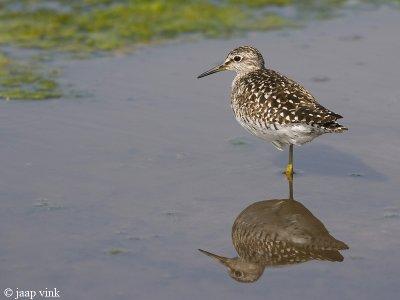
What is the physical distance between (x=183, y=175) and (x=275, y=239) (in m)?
1.71

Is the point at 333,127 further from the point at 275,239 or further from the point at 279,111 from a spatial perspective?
the point at 275,239

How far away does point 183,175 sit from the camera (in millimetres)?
9547

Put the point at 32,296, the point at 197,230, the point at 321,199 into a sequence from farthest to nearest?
the point at 321,199, the point at 197,230, the point at 32,296

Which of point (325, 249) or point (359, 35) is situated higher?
point (359, 35)

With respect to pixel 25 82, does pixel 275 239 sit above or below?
below

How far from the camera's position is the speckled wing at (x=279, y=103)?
9000mm

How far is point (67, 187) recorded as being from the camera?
9.22 m

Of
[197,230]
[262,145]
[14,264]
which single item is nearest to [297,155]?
[262,145]

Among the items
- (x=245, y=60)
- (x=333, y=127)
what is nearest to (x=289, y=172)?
(x=333, y=127)

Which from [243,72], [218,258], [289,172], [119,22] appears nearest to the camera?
[218,258]

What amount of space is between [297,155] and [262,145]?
17.8 inches

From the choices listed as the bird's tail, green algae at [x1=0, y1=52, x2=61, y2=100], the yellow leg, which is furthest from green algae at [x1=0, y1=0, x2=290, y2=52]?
the bird's tail

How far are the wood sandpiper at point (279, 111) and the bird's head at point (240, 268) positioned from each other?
6.38 ft

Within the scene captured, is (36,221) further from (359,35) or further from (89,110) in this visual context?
(359,35)
